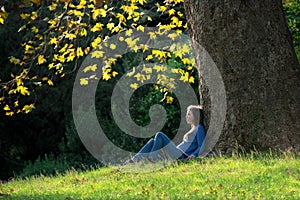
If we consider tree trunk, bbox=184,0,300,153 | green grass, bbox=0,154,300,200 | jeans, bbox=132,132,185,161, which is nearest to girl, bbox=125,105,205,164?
jeans, bbox=132,132,185,161

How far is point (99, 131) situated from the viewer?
13.6m

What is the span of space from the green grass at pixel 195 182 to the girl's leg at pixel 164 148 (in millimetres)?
594

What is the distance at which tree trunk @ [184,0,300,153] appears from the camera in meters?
8.57

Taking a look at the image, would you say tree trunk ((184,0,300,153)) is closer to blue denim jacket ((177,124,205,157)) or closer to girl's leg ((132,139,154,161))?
blue denim jacket ((177,124,205,157))

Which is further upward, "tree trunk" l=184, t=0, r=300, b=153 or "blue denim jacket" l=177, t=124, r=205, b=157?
"tree trunk" l=184, t=0, r=300, b=153

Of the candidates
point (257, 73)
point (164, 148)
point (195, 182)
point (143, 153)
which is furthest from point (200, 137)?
point (195, 182)

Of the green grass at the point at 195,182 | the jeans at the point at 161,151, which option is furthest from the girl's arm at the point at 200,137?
the green grass at the point at 195,182

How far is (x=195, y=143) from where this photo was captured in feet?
31.4

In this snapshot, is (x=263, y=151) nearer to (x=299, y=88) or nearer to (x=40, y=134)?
(x=299, y=88)

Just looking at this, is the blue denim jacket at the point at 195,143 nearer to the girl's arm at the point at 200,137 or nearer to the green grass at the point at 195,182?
the girl's arm at the point at 200,137

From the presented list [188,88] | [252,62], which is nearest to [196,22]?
[252,62]

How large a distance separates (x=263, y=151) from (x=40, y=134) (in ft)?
23.5

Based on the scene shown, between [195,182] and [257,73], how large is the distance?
2.35m

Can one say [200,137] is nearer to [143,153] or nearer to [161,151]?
[161,151]
